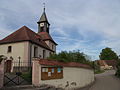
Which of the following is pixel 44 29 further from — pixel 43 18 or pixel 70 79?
pixel 70 79

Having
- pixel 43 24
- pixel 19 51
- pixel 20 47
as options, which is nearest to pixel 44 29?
pixel 43 24

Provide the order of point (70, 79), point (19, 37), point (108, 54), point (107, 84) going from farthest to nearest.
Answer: point (108, 54), point (19, 37), point (107, 84), point (70, 79)

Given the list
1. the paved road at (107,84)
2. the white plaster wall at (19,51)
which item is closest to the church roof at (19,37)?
the white plaster wall at (19,51)

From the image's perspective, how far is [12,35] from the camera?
864 inches

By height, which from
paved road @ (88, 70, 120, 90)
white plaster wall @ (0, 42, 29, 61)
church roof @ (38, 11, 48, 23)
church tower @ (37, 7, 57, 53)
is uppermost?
church roof @ (38, 11, 48, 23)

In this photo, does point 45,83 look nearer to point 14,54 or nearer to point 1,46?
point 14,54

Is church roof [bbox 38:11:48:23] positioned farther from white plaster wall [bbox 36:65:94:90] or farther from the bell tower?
white plaster wall [bbox 36:65:94:90]

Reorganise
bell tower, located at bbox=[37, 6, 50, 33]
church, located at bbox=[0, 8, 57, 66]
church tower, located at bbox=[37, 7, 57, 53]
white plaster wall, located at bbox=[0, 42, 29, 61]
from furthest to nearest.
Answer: bell tower, located at bbox=[37, 6, 50, 33] < church tower, located at bbox=[37, 7, 57, 53] < church, located at bbox=[0, 8, 57, 66] < white plaster wall, located at bbox=[0, 42, 29, 61]

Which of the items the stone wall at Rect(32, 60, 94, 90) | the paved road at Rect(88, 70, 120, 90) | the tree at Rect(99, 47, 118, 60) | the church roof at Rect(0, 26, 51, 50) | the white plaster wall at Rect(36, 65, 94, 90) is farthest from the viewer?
the tree at Rect(99, 47, 118, 60)

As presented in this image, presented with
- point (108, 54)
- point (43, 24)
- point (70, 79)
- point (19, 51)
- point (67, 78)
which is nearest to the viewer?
point (67, 78)

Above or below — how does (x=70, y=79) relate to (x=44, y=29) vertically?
below

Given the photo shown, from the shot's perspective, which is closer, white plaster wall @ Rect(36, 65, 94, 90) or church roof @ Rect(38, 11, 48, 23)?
white plaster wall @ Rect(36, 65, 94, 90)

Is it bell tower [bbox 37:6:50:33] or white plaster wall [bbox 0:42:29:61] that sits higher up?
bell tower [bbox 37:6:50:33]

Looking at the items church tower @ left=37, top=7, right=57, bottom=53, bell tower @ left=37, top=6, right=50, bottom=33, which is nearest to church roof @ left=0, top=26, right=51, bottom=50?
church tower @ left=37, top=7, right=57, bottom=53
